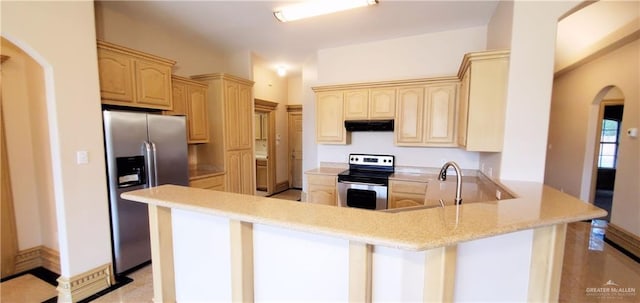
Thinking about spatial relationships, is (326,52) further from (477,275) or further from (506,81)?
(477,275)

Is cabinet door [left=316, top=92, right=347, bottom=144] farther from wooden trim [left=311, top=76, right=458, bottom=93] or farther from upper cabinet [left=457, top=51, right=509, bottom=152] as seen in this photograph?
upper cabinet [left=457, top=51, right=509, bottom=152]

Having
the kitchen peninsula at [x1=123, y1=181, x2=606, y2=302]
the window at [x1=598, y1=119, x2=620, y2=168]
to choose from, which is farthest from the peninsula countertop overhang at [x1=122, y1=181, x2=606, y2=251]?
the window at [x1=598, y1=119, x2=620, y2=168]

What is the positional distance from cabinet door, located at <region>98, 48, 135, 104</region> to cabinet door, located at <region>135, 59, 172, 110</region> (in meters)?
0.08

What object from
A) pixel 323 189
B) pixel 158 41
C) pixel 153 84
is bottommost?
pixel 323 189

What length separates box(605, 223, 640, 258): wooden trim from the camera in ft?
9.53

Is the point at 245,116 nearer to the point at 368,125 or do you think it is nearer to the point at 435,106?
the point at 368,125

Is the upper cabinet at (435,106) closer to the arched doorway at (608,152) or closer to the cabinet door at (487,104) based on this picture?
the cabinet door at (487,104)

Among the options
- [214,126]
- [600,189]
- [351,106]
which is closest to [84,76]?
[214,126]

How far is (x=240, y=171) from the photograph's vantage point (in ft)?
13.2

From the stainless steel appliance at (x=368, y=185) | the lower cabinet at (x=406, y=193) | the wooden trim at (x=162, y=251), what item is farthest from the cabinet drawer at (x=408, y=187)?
the wooden trim at (x=162, y=251)

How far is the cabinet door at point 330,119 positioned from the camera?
3.78 m

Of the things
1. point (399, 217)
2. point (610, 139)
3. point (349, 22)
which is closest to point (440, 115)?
point (349, 22)

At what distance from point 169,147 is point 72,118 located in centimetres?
84

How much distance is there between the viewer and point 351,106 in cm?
371
